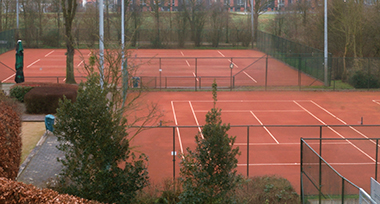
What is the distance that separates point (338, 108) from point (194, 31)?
125 feet

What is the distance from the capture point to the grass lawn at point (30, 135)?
1742cm

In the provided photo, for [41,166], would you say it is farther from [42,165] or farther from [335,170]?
[335,170]

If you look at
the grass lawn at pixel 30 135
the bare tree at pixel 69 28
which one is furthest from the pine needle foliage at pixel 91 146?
the bare tree at pixel 69 28

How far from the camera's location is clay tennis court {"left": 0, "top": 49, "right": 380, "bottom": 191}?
1603cm

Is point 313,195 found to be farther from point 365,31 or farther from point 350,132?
point 365,31

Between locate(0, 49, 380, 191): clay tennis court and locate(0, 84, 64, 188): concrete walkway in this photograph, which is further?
locate(0, 49, 380, 191): clay tennis court

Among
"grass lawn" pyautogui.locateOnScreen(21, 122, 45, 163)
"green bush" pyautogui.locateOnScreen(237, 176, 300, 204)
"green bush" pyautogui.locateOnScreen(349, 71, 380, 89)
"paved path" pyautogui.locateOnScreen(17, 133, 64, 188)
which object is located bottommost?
"green bush" pyautogui.locateOnScreen(237, 176, 300, 204)

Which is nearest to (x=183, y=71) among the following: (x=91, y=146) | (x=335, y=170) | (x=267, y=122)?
(x=267, y=122)

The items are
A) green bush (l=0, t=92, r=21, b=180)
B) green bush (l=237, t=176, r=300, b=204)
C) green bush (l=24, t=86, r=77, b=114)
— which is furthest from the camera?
green bush (l=24, t=86, r=77, b=114)

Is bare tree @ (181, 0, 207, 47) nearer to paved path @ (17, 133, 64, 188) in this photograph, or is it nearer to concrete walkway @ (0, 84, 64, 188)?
concrete walkway @ (0, 84, 64, 188)

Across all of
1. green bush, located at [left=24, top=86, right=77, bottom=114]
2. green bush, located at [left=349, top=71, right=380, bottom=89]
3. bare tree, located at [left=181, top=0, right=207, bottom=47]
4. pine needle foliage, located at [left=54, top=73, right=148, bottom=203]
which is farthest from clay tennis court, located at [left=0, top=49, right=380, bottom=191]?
bare tree, located at [left=181, top=0, right=207, bottom=47]

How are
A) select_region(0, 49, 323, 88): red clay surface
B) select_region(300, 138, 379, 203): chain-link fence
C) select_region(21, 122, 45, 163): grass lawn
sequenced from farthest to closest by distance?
select_region(0, 49, 323, 88): red clay surface → select_region(21, 122, 45, 163): grass lawn → select_region(300, 138, 379, 203): chain-link fence

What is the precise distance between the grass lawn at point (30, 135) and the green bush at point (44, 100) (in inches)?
70.5

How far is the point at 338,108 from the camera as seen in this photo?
86.1ft
